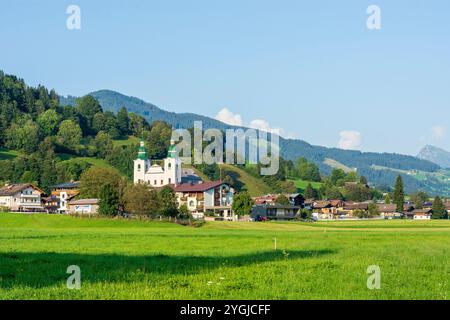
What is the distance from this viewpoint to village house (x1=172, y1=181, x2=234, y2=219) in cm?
17812

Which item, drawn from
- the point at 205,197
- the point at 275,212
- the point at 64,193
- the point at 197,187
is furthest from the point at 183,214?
the point at 64,193

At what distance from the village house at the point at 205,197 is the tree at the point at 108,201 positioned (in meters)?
57.1

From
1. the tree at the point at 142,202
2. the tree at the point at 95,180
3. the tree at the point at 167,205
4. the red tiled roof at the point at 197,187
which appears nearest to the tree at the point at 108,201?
the tree at the point at 142,202

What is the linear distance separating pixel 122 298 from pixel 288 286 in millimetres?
5594

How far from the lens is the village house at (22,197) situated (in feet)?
584

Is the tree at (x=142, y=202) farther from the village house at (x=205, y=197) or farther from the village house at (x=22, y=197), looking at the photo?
the village house at (x=22, y=197)

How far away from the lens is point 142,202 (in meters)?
117

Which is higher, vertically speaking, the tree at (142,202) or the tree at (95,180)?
the tree at (95,180)

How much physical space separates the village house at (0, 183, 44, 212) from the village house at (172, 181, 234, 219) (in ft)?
127

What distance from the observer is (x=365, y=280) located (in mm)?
23234
